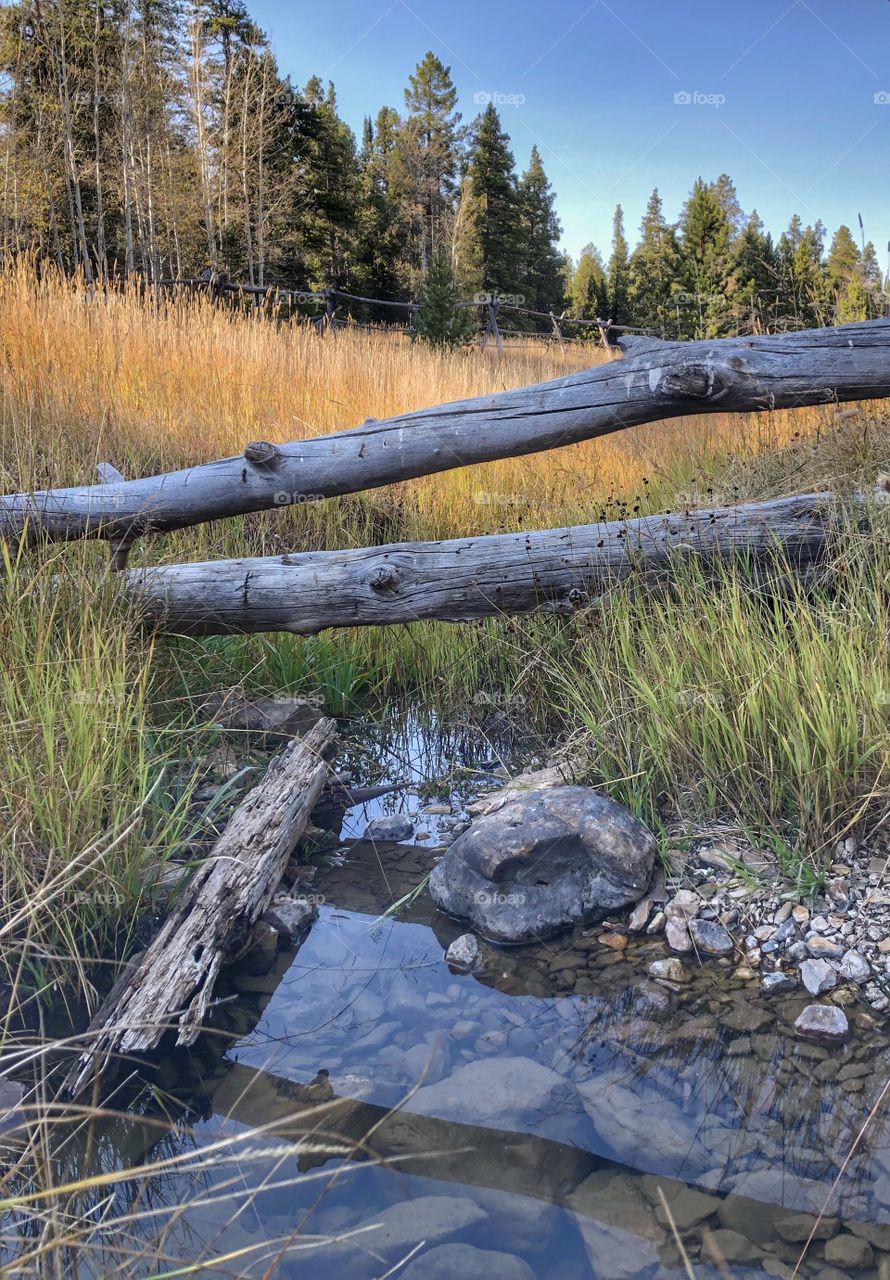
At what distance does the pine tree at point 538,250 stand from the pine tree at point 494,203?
70.4 inches

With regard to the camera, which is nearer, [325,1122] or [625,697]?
A: [325,1122]

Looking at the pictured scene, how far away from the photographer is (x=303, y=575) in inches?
152

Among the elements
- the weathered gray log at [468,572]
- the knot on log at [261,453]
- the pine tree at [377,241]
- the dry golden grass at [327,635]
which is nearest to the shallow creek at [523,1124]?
the dry golden grass at [327,635]

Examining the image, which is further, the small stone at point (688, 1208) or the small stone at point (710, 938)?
the small stone at point (710, 938)

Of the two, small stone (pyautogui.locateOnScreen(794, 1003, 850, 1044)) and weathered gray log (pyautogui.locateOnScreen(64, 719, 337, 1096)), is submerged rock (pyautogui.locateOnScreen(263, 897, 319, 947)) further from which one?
small stone (pyautogui.locateOnScreen(794, 1003, 850, 1044))

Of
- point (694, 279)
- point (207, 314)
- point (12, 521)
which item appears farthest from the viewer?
point (694, 279)

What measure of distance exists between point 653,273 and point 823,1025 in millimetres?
43878

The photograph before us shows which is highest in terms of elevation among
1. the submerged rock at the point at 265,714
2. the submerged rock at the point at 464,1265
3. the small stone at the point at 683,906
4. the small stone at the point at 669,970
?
the submerged rock at the point at 265,714

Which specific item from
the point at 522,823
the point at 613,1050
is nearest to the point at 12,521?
the point at 522,823

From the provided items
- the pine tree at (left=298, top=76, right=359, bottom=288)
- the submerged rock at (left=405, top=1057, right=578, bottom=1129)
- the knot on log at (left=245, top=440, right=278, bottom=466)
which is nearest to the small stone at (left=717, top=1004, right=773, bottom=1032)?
the submerged rock at (left=405, top=1057, right=578, bottom=1129)

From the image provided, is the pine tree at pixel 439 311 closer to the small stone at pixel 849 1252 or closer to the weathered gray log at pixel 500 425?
the weathered gray log at pixel 500 425

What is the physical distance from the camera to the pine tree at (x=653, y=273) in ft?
103

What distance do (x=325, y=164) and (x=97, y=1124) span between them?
3466 cm

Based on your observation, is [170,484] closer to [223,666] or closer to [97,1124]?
[223,666]
